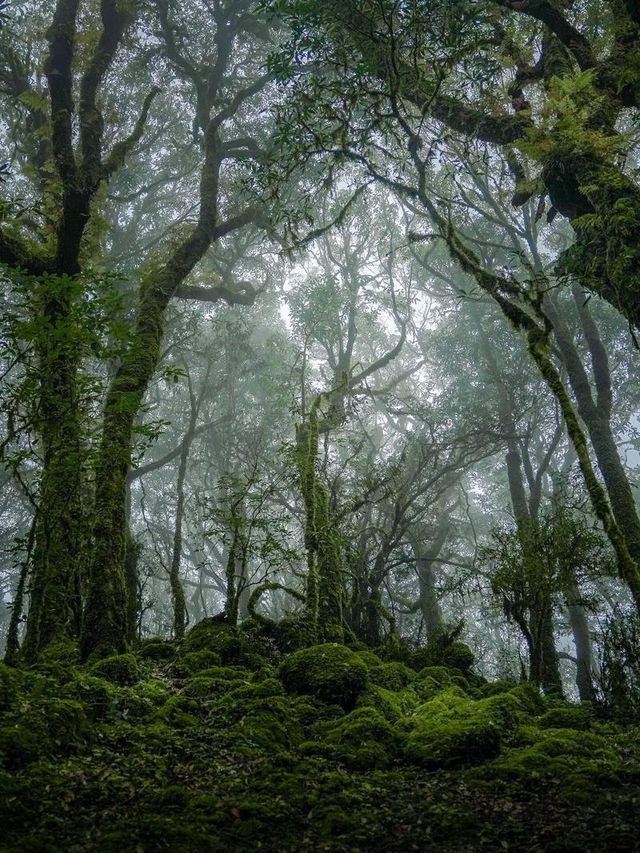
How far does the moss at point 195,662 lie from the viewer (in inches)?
260

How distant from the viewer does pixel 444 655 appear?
9.19 meters

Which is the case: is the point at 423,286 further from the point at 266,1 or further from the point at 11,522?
the point at 11,522

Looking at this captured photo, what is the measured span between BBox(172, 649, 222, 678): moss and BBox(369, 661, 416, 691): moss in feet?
6.34

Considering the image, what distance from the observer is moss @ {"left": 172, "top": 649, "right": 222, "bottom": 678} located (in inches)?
260

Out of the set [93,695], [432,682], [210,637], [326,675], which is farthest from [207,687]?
[432,682]

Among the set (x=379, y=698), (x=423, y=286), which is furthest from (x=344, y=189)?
(x=379, y=698)

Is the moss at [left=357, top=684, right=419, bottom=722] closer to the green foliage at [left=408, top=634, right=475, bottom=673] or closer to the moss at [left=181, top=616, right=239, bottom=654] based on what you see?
the moss at [left=181, top=616, right=239, bottom=654]

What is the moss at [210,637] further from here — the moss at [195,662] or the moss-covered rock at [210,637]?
the moss at [195,662]

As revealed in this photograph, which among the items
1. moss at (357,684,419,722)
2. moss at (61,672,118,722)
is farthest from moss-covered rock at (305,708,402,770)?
moss at (61,672,118,722)

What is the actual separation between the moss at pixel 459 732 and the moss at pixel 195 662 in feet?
8.79

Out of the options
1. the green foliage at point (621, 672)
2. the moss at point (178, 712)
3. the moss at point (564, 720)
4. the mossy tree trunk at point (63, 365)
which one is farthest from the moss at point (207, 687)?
the green foliage at point (621, 672)

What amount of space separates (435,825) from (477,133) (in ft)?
28.5

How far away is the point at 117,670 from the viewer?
18.2 feet

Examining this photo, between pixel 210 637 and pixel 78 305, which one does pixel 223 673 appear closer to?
pixel 210 637
